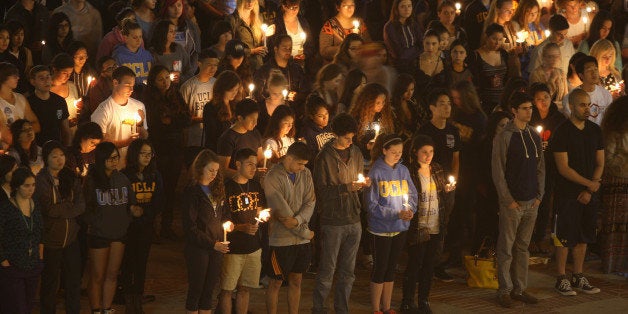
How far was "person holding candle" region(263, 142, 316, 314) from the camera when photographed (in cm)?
1044

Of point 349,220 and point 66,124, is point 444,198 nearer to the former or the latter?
point 349,220

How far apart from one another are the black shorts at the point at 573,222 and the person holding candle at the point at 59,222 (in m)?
5.26

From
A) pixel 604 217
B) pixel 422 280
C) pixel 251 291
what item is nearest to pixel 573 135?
pixel 604 217

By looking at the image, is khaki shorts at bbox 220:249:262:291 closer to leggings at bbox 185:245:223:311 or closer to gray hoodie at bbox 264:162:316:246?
leggings at bbox 185:245:223:311

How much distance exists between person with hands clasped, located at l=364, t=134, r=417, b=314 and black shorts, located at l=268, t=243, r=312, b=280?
0.76 metres

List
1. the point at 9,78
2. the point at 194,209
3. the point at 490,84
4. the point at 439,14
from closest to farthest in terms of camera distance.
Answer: the point at 194,209
the point at 9,78
the point at 490,84
the point at 439,14

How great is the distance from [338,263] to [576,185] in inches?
120

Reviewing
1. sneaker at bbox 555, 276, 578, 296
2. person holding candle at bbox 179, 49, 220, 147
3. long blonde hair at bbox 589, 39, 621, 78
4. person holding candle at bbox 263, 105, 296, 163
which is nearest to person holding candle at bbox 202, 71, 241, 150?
person holding candle at bbox 179, 49, 220, 147

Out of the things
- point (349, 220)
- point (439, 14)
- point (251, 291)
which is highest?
point (439, 14)

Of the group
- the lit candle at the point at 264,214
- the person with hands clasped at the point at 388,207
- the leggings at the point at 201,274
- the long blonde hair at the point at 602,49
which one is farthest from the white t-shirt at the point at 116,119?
the long blonde hair at the point at 602,49

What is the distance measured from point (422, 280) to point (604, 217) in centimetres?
299

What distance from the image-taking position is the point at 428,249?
37.5 ft

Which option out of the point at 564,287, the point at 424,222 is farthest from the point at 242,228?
the point at 564,287

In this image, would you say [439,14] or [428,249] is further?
[439,14]
